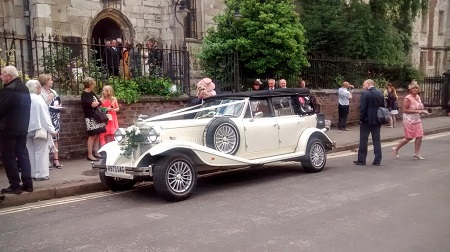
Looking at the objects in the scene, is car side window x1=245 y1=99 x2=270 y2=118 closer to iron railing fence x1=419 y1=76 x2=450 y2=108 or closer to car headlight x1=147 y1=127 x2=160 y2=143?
car headlight x1=147 y1=127 x2=160 y2=143

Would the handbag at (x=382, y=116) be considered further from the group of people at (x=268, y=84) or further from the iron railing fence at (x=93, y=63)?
the iron railing fence at (x=93, y=63)

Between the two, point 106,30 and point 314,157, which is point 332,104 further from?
point 106,30

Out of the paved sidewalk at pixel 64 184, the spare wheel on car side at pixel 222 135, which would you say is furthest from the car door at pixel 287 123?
the paved sidewalk at pixel 64 184

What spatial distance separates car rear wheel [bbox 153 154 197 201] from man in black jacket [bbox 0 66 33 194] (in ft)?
7.40

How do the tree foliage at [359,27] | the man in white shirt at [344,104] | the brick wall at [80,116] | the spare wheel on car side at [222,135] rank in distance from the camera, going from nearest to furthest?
the spare wheel on car side at [222,135] < the brick wall at [80,116] < the man in white shirt at [344,104] < the tree foliage at [359,27]

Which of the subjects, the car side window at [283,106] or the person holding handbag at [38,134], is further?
the car side window at [283,106]

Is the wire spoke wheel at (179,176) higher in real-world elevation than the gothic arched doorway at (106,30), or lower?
lower

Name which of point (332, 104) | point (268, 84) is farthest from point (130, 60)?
point (332, 104)

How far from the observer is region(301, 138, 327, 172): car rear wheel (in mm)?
9086

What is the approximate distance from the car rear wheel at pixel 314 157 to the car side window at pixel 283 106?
0.77 meters

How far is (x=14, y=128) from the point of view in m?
6.98

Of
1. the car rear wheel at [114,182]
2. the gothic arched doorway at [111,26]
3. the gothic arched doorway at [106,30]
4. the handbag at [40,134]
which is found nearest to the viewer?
the car rear wheel at [114,182]

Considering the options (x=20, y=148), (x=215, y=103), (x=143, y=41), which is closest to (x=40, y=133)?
(x=20, y=148)

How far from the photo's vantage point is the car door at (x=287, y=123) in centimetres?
884
